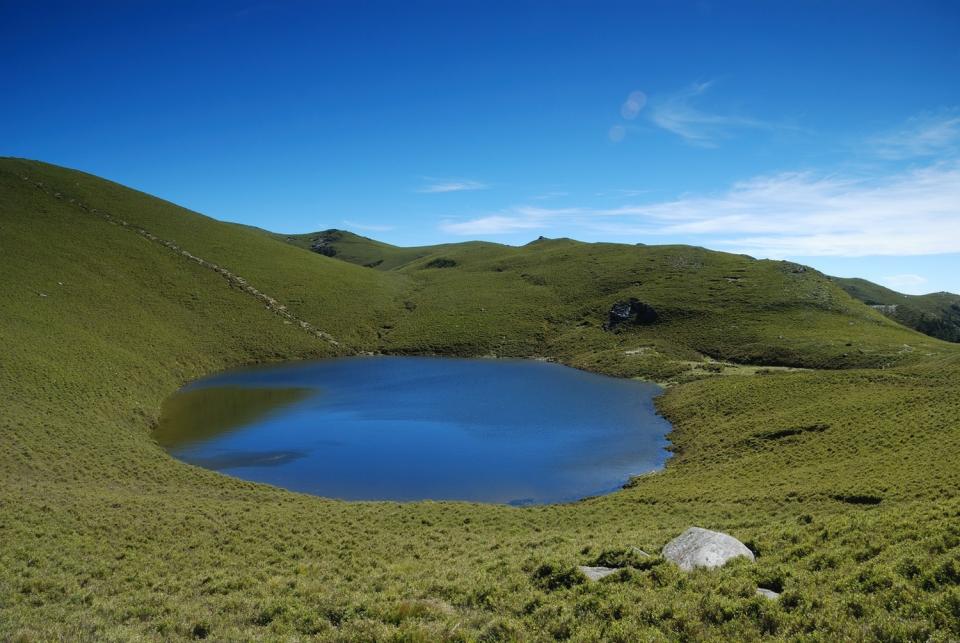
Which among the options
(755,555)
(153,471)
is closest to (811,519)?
(755,555)

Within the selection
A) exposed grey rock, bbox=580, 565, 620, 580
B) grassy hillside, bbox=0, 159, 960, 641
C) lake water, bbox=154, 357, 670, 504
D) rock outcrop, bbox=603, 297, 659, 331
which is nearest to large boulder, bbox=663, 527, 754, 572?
grassy hillside, bbox=0, 159, 960, 641

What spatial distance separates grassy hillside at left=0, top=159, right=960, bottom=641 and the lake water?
10.1 feet

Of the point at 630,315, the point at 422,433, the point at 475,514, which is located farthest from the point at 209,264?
the point at 475,514

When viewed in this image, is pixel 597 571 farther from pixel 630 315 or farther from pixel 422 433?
pixel 630 315

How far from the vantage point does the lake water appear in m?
31.9

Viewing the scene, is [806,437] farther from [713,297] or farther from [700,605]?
[713,297]

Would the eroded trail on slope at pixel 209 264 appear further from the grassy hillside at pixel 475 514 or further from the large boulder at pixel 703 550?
the large boulder at pixel 703 550

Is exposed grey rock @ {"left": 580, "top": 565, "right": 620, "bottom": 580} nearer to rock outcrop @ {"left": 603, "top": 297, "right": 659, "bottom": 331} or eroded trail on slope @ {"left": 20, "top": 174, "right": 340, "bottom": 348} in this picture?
eroded trail on slope @ {"left": 20, "top": 174, "right": 340, "bottom": 348}

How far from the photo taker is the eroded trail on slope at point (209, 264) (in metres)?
90.2

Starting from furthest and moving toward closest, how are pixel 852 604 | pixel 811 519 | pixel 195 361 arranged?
pixel 195 361 → pixel 811 519 → pixel 852 604

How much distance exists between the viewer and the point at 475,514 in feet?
81.3

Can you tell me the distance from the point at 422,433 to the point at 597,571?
30217 millimetres

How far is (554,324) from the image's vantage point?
97.4 meters

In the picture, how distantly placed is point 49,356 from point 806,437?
61713 mm
